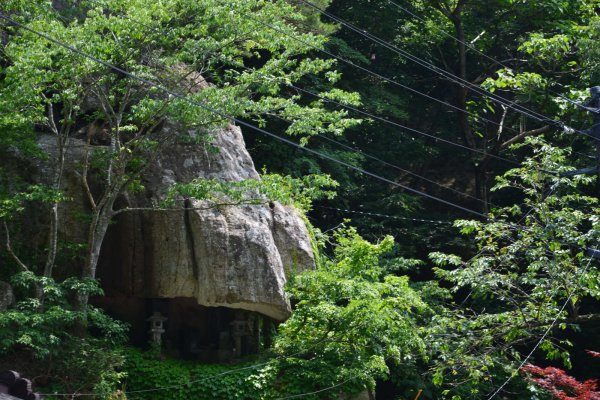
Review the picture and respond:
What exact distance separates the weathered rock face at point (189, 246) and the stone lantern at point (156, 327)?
1.59 feet

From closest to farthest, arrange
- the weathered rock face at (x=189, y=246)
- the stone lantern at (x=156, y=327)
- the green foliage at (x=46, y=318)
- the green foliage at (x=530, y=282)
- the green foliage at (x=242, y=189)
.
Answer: the green foliage at (x=530, y=282) → the green foliage at (x=46, y=318) → the green foliage at (x=242, y=189) → the weathered rock face at (x=189, y=246) → the stone lantern at (x=156, y=327)

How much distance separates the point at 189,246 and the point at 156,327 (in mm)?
1809

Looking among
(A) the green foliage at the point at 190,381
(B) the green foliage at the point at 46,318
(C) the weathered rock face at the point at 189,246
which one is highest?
(C) the weathered rock face at the point at 189,246

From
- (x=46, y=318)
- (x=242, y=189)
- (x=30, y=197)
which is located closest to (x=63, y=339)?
(x=46, y=318)

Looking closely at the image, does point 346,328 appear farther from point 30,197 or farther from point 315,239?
point 30,197

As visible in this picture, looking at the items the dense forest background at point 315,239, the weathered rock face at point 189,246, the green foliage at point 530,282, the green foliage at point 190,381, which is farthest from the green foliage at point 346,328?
the green foliage at point 530,282

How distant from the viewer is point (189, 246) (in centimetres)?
1748

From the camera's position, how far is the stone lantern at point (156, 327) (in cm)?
1767

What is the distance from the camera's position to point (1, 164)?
56.2ft

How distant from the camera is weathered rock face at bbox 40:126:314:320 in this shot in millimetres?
17344

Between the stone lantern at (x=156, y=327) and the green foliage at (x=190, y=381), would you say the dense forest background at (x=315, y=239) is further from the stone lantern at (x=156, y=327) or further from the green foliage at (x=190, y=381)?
the stone lantern at (x=156, y=327)

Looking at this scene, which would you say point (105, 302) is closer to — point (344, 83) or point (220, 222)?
point (220, 222)

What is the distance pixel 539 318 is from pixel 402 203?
9729 millimetres

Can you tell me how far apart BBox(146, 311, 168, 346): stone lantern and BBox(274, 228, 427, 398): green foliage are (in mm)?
2371
